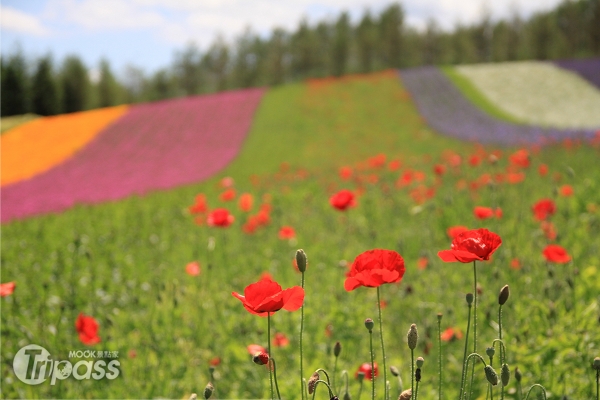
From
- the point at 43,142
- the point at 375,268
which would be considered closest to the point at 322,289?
the point at 375,268

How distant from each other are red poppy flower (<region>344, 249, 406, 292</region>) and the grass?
55.4 ft

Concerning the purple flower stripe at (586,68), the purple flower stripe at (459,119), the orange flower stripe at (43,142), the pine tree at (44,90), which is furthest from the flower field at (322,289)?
the pine tree at (44,90)

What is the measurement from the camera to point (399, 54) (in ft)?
148

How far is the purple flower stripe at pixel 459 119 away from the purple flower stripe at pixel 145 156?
7.46 m

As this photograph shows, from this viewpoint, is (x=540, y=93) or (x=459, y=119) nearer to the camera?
(x=459, y=119)

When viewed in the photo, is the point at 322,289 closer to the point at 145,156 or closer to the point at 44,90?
the point at 145,156

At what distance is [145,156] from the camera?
46.4ft

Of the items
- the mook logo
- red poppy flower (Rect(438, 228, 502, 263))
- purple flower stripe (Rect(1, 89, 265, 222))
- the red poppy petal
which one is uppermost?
red poppy flower (Rect(438, 228, 502, 263))

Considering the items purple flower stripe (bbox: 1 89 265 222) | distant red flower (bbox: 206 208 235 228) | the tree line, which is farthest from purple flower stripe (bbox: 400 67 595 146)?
the tree line

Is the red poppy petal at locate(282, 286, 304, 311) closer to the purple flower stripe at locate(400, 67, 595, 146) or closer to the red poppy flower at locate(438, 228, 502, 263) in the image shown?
the red poppy flower at locate(438, 228, 502, 263)

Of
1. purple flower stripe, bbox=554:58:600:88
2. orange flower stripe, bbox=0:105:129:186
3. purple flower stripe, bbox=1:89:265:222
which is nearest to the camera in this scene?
purple flower stripe, bbox=1:89:265:222

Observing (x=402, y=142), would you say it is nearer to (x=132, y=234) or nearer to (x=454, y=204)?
(x=454, y=204)

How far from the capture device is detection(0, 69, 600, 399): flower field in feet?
6.09

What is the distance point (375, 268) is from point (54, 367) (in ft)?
6.79
